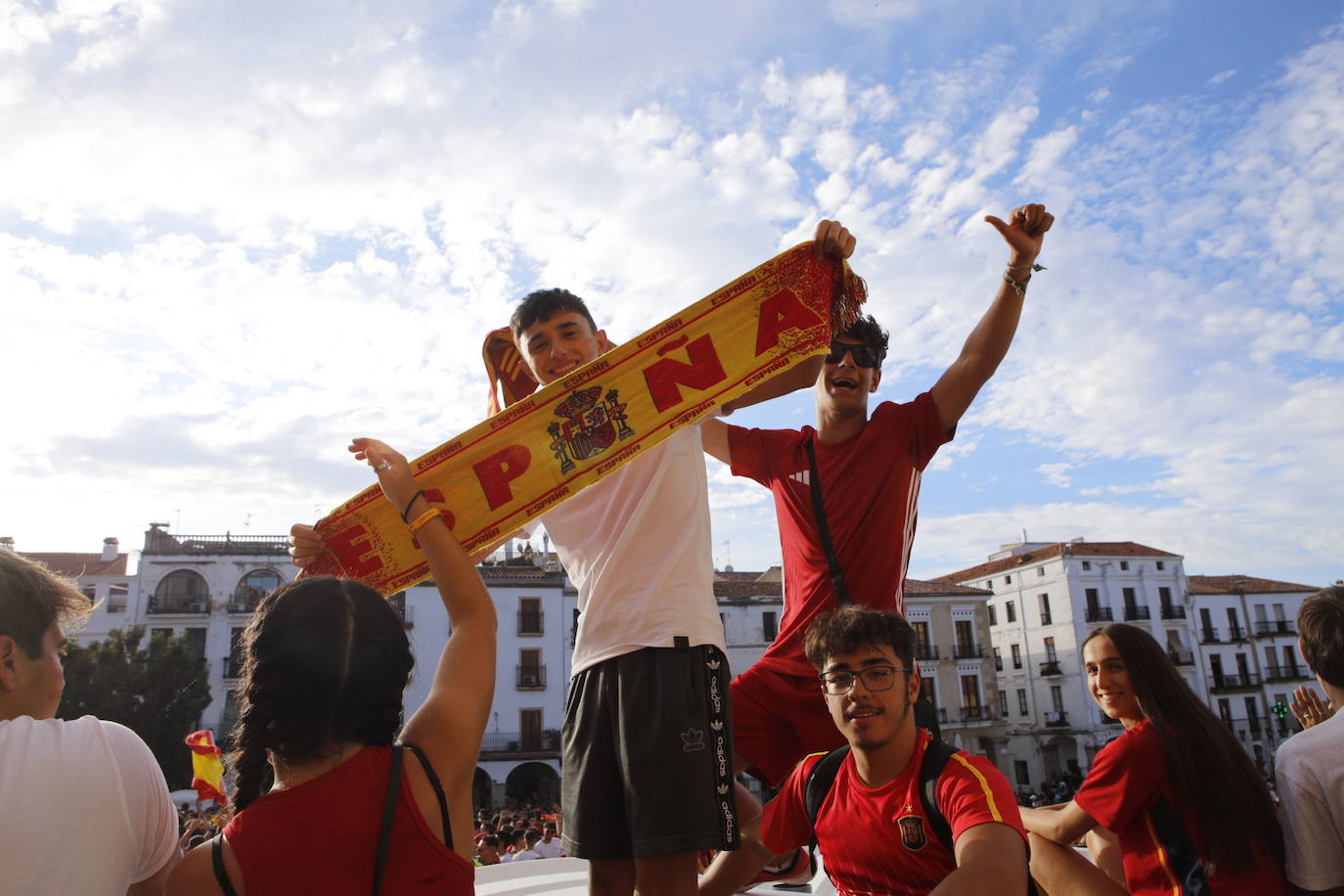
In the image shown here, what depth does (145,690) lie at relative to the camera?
33.4 metres

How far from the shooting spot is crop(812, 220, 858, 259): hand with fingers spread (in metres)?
3.61

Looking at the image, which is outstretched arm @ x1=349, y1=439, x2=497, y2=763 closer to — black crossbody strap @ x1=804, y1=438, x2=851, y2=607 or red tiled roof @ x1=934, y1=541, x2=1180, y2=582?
black crossbody strap @ x1=804, y1=438, x2=851, y2=607

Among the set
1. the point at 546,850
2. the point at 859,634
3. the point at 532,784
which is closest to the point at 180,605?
the point at 532,784

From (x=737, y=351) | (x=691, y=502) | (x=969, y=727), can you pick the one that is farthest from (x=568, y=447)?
(x=969, y=727)

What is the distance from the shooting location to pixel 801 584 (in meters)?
4.05

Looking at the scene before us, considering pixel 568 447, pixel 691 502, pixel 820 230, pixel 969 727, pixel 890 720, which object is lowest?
pixel 969 727

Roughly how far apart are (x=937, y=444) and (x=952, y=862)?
5.47ft

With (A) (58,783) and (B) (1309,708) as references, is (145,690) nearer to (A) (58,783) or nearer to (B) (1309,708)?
(A) (58,783)

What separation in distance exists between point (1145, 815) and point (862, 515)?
1.66 metres

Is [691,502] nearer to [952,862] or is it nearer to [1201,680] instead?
[952,862]

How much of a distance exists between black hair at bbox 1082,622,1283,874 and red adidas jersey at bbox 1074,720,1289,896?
0.14 feet

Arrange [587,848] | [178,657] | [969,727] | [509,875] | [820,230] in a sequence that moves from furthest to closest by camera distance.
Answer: [969,727]
[178,657]
[509,875]
[820,230]
[587,848]

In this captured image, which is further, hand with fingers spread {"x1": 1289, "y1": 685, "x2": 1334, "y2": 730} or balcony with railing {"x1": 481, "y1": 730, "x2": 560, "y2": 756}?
balcony with railing {"x1": 481, "y1": 730, "x2": 560, "y2": 756}

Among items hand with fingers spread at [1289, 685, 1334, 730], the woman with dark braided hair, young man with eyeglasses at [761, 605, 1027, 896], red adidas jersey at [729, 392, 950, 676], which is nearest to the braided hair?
the woman with dark braided hair
